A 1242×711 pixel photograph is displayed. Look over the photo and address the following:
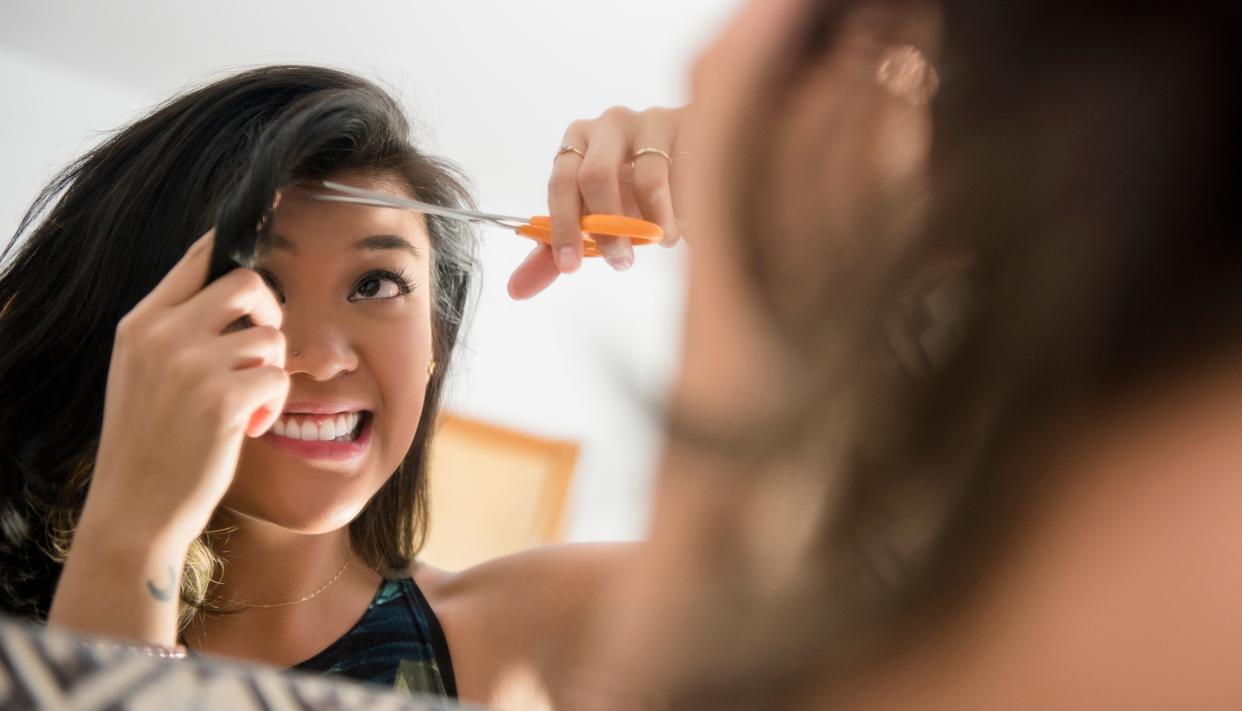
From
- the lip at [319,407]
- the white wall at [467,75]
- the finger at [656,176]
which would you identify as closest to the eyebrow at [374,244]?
the lip at [319,407]

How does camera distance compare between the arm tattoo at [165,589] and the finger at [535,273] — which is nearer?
the arm tattoo at [165,589]

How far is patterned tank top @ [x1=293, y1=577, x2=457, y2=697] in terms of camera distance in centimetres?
94

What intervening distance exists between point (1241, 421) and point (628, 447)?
0.51 feet

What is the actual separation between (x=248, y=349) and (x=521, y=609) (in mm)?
528

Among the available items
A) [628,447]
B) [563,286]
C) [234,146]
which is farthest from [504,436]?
[628,447]

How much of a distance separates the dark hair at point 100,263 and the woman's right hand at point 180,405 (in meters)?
0.22

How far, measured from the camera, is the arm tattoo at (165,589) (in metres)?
0.60

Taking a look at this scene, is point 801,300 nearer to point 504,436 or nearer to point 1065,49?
point 1065,49

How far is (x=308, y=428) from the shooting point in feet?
2.84

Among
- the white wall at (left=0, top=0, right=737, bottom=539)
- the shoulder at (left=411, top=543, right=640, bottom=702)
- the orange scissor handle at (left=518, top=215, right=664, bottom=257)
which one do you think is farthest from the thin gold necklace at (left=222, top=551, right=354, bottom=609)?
the white wall at (left=0, top=0, right=737, bottom=539)

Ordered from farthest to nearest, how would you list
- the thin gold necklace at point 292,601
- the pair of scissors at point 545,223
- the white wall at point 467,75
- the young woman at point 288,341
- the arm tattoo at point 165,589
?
the white wall at point 467,75
the thin gold necklace at point 292,601
the young woman at point 288,341
the pair of scissors at point 545,223
the arm tattoo at point 165,589

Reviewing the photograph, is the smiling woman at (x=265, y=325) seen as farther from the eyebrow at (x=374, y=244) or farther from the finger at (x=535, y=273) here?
the finger at (x=535, y=273)

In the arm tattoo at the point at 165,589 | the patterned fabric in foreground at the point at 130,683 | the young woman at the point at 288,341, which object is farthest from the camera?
the young woman at the point at 288,341

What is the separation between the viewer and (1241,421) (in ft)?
0.73
